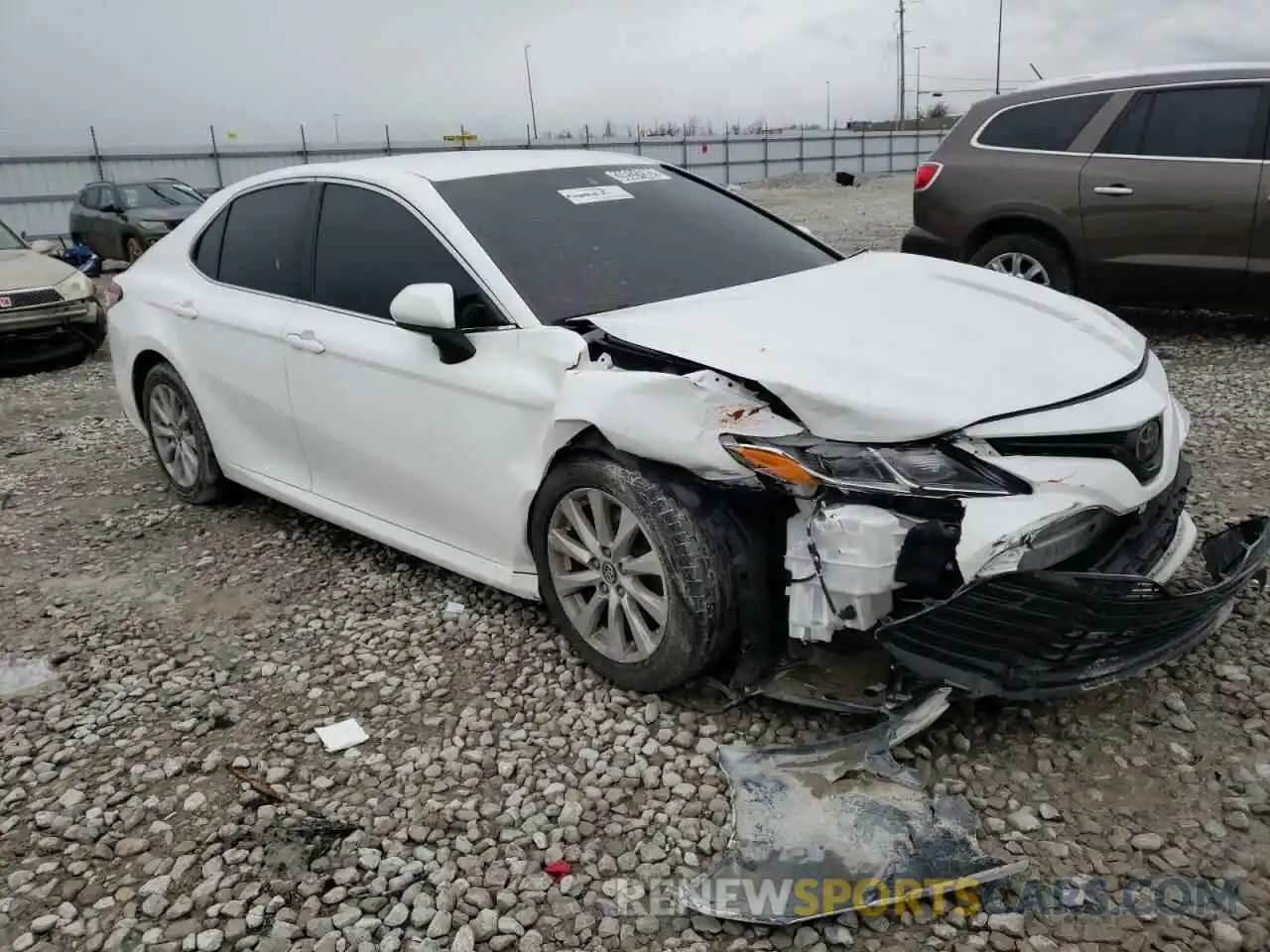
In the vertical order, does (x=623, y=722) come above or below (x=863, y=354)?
below

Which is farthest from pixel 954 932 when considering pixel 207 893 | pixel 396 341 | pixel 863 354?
pixel 396 341

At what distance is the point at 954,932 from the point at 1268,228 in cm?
576

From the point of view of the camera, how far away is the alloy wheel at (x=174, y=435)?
197 inches

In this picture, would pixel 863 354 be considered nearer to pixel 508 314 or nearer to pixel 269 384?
pixel 508 314

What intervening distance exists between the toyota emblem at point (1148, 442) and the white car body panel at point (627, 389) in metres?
0.05

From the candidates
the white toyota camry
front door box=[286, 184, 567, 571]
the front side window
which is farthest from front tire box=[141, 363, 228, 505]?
the front side window

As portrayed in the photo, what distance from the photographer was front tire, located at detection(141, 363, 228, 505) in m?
4.88

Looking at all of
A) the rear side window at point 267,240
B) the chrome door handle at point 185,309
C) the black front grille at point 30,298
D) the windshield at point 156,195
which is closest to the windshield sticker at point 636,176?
the rear side window at point 267,240

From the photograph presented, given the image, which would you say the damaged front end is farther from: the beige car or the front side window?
the beige car

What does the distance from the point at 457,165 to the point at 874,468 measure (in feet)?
7.42

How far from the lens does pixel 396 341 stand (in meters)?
3.61

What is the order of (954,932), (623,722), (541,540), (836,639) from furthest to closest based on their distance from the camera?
(541,540) < (623,722) < (836,639) < (954,932)

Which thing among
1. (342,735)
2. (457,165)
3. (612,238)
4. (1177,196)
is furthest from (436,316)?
(1177,196)

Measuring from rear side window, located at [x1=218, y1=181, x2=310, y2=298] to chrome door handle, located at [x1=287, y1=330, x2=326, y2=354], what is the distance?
0.74 ft
